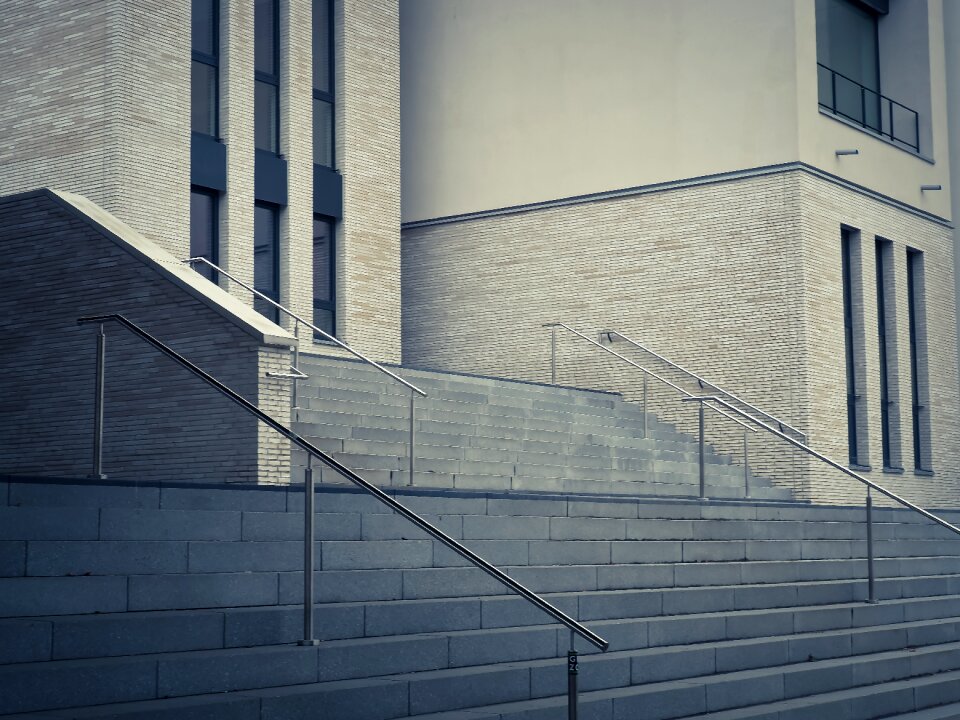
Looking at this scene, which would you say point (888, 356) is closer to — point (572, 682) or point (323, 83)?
point (323, 83)

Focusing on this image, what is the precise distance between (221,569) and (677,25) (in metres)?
15.9

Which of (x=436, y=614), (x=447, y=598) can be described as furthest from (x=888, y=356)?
(x=436, y=614)

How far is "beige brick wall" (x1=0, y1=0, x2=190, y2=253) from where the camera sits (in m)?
18.7

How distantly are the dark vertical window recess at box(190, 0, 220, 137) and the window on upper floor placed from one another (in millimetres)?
10030

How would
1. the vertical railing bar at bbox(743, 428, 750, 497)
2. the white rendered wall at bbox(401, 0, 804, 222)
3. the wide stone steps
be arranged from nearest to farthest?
the wide stone steps < the vertical railing bar at bbox(743, 428, 750, 497) < the white rendered wall at bbox(401, 0, 804, 222)

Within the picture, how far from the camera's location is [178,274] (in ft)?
41.7

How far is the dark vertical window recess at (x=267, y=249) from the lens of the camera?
2092cm

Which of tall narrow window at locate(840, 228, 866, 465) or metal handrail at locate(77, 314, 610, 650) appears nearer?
metal handrail at locate(77, 314, 610, 650)

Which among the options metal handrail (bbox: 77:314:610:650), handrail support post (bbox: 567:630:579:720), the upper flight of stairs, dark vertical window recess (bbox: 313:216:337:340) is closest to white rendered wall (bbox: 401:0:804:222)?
dark vertical window recess (bbox: 313:216:337:340)

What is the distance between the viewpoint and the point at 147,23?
752 inches

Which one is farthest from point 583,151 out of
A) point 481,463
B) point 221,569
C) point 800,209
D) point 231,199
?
point 221,569

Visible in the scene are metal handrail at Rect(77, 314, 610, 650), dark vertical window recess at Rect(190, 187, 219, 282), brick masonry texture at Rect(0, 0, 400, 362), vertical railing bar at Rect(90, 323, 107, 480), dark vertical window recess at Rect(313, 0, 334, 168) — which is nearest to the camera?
metal handrail at Rect(77, 314, 610, 650)

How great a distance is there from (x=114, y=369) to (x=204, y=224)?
9928 millimetres

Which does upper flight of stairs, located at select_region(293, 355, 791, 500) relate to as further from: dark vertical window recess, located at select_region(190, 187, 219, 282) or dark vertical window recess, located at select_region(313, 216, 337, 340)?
dark vertical window recess, located at select_region(190, 187, 219, 282)
